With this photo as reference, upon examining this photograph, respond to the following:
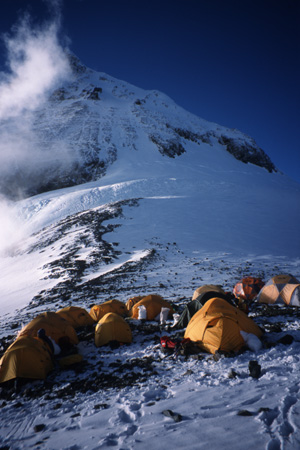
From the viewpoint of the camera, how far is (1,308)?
15.8 meters

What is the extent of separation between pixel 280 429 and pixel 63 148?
7666 cm

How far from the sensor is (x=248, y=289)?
Result: 1251 cm

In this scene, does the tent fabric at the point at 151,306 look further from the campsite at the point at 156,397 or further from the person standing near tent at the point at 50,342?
the person standing near tent at the point at 50,342

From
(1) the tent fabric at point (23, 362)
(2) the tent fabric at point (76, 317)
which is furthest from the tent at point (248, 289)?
(1) the tent fabric at point (23, 362)

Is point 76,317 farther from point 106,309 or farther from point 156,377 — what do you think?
point 156,377


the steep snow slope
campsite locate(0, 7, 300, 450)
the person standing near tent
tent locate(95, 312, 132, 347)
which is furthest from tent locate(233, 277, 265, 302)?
the person standing near tent

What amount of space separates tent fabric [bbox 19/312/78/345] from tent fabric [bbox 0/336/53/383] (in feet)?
4.69

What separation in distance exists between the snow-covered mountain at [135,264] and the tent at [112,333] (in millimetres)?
496

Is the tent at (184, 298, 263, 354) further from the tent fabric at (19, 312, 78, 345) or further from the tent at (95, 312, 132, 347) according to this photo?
the tent fabric at (19, 312, 78, 345)

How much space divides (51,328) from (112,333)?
2173 millimetres

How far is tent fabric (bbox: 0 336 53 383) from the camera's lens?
6047 mm

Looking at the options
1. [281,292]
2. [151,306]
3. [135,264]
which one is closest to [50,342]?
[151,306]

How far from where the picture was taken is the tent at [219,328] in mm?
6570

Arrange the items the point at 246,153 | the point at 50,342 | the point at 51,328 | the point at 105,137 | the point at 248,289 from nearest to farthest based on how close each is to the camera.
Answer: the point at 50,342, the point at 51,328, the point at 248,289, the point at 105,137, the point at 246,153
